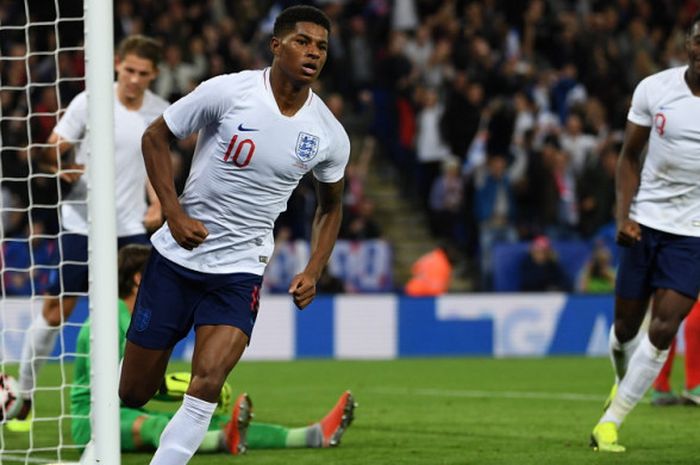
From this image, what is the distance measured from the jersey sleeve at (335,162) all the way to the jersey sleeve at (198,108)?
Answer: 571 mm

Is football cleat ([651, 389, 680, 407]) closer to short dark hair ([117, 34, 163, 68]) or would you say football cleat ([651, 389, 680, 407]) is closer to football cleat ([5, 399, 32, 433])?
short dark hair ([117, 34, 163, 68])

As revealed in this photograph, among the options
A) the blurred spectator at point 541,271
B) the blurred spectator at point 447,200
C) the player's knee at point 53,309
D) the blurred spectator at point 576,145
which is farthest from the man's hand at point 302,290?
the blurred spectator at point 576,145

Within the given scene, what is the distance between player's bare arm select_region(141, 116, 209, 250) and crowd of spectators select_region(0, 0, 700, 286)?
11.4m

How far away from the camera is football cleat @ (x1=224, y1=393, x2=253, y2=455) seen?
7441 millimetres

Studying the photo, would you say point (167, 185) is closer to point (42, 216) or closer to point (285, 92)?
point (285, 92)

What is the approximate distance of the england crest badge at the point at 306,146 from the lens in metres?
6.13

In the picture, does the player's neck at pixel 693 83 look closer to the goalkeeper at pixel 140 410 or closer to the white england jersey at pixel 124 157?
the goalkeeper at pixel 140 410

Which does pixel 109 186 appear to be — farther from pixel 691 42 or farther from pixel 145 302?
pixel 691 42

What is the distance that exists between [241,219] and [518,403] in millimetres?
5406

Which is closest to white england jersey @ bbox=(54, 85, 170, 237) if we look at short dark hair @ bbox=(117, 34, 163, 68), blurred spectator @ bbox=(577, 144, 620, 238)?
short dark hair @ bbox=(117, 34, 163, 68)

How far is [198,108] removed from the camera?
5.98 m

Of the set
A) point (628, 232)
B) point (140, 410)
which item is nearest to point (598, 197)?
point (628, 232)

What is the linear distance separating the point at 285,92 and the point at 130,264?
1897 millimetres

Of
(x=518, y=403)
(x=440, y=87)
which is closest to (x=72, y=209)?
(x=518, y=403)
